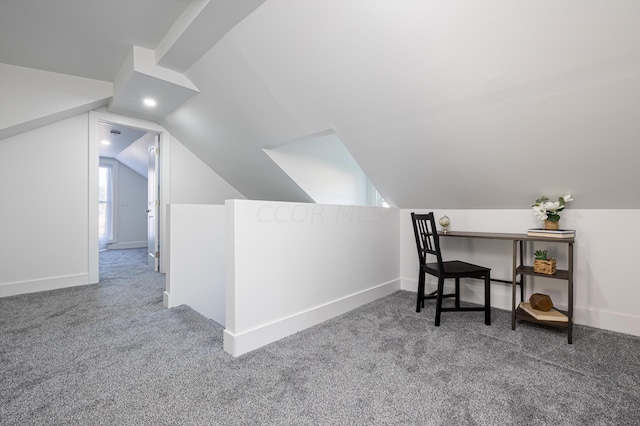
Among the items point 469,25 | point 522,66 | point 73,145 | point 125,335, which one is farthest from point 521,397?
point 73,145

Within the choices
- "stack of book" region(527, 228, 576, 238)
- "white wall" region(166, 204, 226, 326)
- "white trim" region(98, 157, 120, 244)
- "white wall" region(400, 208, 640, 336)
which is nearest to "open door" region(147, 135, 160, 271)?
"white wall" region(166, 204, 226, 326)

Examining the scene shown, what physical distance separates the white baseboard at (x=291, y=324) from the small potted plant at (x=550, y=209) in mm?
1544

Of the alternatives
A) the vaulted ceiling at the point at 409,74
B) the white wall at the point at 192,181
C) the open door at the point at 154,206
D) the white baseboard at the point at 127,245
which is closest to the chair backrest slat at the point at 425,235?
the vaulted ceiling at the point at 409,74

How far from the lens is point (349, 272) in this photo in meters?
2.68

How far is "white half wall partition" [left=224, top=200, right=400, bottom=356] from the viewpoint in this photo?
6.08 ft

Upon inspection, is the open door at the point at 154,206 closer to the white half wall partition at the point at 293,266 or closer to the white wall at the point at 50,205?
the white wall at the point at 50,205

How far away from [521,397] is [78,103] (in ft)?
14.8

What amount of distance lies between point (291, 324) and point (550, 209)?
2.15 metres

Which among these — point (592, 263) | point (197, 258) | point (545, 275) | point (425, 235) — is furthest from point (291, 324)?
point (592, 263)

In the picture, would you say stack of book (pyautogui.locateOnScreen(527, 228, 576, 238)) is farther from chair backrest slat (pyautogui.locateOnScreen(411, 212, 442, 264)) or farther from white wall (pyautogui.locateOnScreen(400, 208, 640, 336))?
chair backrest slat (pyautogui.locateOnScreen(411, 212, 442, 264))

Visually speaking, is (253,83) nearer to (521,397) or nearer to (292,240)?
(292,240)

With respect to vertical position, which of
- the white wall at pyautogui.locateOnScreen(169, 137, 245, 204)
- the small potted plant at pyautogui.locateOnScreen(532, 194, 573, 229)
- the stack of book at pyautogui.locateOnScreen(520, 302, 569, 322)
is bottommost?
the stack of book at pyautogui.locateOnScreen(520, 302, 569, 322)

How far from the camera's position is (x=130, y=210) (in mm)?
6996

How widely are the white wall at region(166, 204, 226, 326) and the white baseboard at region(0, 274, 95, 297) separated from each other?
5.53ft
